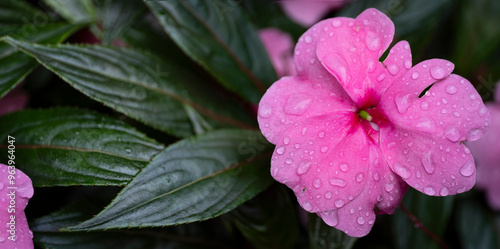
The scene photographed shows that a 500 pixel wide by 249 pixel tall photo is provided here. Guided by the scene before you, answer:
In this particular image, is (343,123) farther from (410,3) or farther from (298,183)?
(410,3)

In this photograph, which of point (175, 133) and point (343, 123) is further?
point (175, 133)

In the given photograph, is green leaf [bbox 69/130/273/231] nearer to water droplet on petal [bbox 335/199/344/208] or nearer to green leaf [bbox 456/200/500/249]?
water droplet on petal [bbox 335/199/344/208]

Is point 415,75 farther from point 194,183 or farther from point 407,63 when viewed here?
point 194,183

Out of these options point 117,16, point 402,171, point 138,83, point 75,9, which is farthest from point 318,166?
point 75,9

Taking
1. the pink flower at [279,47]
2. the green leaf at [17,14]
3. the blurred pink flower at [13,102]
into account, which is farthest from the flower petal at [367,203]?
the green leaf at [17,14]

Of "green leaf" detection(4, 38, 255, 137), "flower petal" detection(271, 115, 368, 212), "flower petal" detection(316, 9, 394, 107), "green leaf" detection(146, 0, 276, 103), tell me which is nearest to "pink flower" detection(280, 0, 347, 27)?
"green leaf" detection(146, 0, 276, 103)

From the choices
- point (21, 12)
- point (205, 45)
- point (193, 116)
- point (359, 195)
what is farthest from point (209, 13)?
point (359, 195)

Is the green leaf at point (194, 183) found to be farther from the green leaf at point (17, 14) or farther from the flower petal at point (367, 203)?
the green leaf at point (17, 14)
